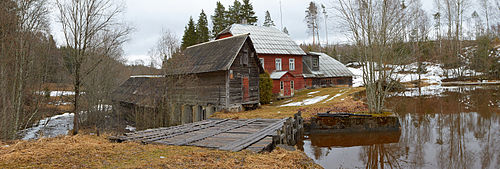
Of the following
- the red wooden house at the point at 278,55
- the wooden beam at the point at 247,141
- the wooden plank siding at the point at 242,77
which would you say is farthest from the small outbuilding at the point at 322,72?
the wooden beam at the point at 247,141

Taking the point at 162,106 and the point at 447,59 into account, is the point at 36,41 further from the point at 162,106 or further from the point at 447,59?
the point at 447,59

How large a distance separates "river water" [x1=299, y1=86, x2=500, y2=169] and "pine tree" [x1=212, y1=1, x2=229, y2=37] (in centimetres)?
3800

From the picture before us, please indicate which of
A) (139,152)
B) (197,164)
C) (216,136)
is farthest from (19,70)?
(197,164)

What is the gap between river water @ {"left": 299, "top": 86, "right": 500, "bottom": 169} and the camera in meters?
10.1

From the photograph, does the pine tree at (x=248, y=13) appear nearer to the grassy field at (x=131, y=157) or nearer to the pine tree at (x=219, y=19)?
the pine tree at (x=219, y=19)

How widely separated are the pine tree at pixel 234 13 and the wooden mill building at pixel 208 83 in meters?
27.2

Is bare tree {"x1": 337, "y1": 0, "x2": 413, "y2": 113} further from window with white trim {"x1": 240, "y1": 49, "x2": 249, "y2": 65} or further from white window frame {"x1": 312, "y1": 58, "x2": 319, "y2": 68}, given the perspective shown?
white window frame {"x1": 312, "y1": 58, "x2": 319, "y2": 68}

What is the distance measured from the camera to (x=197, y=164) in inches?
247

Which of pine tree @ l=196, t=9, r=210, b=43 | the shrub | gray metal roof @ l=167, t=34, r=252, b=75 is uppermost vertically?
pine tree @ l=196, t=9, r=210, b=43

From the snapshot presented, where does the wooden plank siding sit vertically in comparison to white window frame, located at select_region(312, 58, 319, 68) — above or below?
below

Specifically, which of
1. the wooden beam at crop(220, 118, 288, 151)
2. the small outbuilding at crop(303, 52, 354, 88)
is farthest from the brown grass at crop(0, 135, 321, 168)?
the small outbuilding at crop(303, 52, 354, 88)

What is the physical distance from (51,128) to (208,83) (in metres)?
12.4

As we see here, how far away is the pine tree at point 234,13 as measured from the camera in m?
50.1

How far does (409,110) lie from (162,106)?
1863 centimetres
